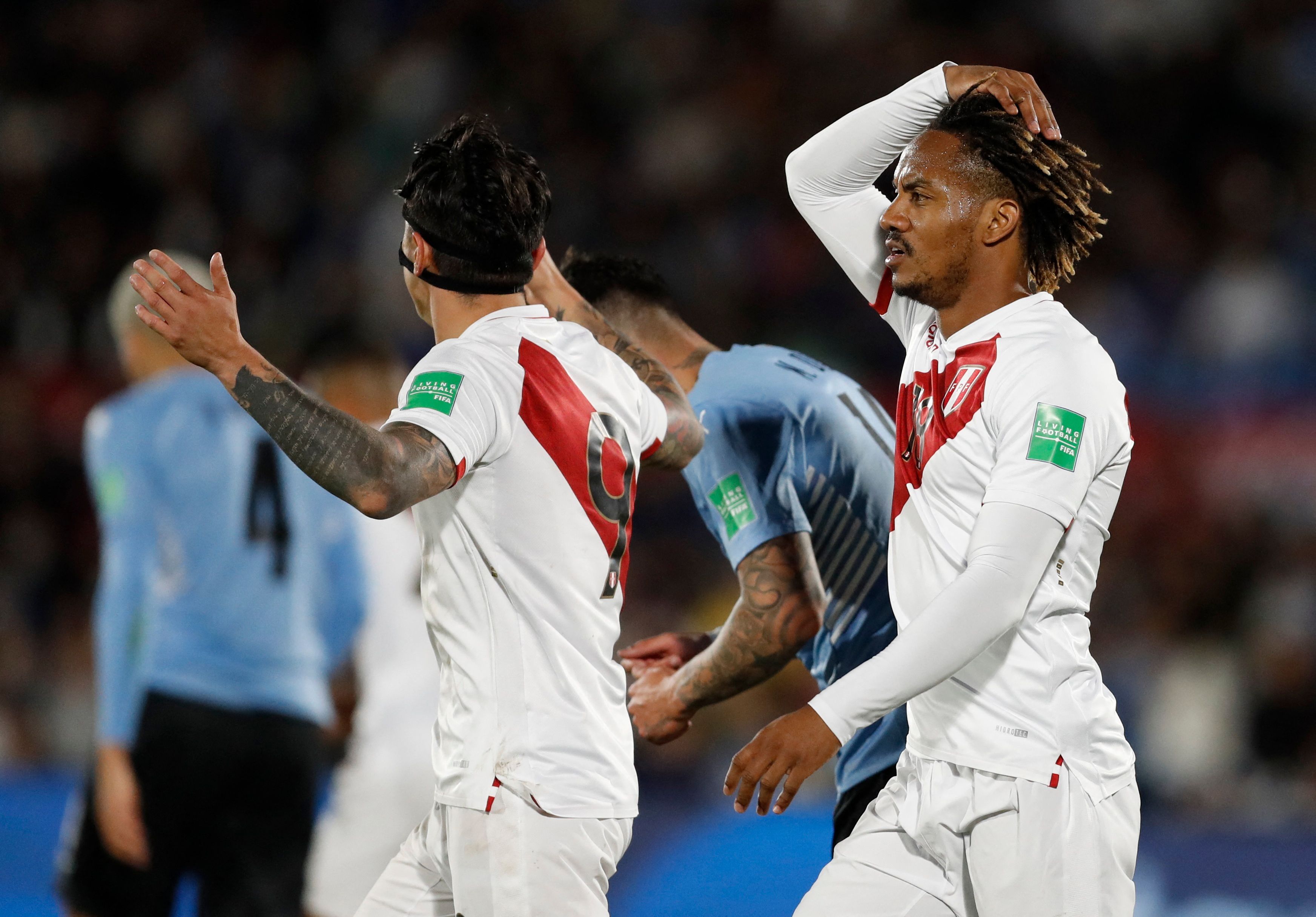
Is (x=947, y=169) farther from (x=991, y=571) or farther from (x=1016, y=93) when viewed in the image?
(x=991, y=571)

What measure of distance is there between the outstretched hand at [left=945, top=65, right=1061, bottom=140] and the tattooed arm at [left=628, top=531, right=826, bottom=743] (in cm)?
122

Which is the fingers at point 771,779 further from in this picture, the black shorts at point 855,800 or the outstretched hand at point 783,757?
the black shorts at point 855,800

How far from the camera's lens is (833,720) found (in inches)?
105

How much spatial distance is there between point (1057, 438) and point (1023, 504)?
150 mm

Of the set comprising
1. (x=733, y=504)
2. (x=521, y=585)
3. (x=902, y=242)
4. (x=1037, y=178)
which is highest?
(x=1037, y=178)

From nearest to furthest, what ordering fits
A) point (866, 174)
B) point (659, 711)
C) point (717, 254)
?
point (866, 174) < point (659, 711) < point (717, 254)

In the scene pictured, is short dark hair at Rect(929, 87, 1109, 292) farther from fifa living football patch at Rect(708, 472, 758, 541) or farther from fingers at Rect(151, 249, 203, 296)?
fingers at Rect(151, 249, 203, 296)

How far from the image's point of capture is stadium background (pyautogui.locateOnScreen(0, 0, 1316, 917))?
7.77 metres

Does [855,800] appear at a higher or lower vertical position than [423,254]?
lower

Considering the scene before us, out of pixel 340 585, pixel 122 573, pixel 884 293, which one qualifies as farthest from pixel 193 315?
pixel 340 585

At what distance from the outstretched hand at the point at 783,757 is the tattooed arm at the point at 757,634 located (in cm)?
112

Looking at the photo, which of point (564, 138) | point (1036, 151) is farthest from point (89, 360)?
point (1036, 151)

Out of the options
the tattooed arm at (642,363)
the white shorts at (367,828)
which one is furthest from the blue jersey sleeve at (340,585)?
the tattooed arm at (642,363)

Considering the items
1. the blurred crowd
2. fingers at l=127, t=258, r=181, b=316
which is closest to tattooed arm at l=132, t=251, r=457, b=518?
fingers at l=127, t=258, r=181, b=316
